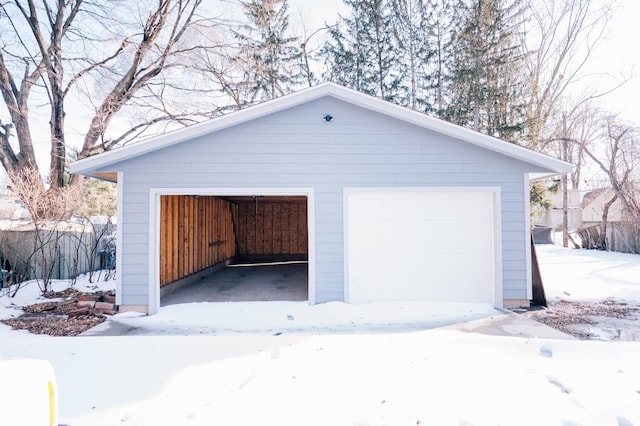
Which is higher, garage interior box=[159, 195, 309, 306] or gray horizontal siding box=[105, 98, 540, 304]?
gray horizontal siding box=[105, 98, 540, 304]

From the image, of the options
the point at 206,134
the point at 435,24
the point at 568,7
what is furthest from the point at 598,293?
the point at 568,7

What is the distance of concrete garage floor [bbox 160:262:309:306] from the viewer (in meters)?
7.17

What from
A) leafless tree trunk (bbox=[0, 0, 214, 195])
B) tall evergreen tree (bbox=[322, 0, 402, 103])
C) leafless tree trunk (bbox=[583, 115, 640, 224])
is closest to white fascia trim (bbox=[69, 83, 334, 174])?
leafless tree trunk (bbox=[0, 0, 214, 195])

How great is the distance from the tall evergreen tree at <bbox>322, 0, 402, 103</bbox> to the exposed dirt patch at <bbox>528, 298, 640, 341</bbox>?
1244 centimetres

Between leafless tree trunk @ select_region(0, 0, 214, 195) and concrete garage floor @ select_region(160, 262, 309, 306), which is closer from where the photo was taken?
concrete garage floor @ select_region(160, 262, 309, 306)

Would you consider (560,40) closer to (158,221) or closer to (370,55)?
(370,55)

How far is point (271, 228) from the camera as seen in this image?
14.4 meters

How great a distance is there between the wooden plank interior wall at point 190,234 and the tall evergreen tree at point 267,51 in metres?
6.05

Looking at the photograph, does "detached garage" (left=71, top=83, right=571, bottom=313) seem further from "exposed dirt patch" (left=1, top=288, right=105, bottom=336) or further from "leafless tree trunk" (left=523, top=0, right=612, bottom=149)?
"leafless tree trunk" (left=523, top=0, right=612, bottom=149)

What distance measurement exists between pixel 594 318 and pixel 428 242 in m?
2.80

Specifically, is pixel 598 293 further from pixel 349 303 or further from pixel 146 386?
pixel 146 386

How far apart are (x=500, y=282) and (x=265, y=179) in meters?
4.49

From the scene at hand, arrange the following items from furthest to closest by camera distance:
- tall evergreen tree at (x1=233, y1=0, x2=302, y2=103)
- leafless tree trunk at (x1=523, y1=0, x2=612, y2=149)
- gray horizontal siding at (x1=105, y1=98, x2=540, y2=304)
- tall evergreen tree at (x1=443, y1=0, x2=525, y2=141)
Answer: leafless tree trunk at (x1=523, y1=0, x2=612, y2=149)
tall evergreen tree at (x1=233, y1=0, x2=302, y2=103)
tall evergreen tree at (x1=443, y1=0, x2=525, y2=141)
gray horizontal siding at (x1=105, y1=98, x2=540, y2=304)

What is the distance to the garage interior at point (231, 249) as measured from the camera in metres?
7.45
